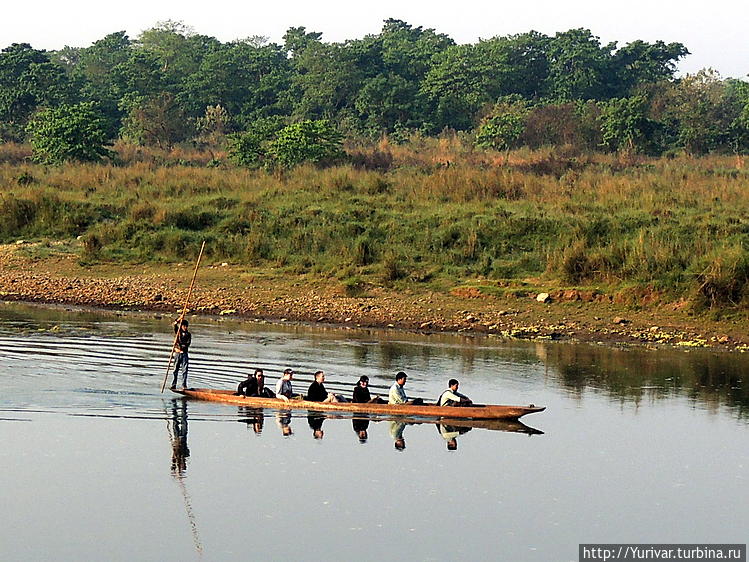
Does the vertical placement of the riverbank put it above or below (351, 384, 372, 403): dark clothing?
above

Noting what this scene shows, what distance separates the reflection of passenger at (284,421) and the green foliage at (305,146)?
28732mm

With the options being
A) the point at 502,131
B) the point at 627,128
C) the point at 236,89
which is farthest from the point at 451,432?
the point at 236,89

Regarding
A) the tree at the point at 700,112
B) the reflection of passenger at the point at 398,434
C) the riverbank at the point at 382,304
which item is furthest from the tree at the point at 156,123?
the reflection of passenger at the point at 398,434

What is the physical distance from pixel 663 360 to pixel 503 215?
1166 centimetres

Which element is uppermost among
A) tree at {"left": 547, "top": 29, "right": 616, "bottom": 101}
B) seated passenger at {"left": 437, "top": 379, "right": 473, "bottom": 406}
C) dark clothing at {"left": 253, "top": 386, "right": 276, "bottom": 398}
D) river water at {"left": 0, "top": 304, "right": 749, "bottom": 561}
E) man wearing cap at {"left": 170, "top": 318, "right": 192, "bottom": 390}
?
tree at {"left": 547, "top": 29, "right": 616, "bottom": 101}

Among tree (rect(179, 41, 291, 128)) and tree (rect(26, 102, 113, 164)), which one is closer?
tree (rect(26, 102, 113, 164))

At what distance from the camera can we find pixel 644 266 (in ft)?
107

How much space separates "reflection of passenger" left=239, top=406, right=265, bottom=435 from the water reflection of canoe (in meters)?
0.11

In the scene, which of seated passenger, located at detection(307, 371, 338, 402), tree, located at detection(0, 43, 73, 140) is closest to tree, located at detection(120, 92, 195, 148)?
tree, located at detection(0, 43, 73, 140)

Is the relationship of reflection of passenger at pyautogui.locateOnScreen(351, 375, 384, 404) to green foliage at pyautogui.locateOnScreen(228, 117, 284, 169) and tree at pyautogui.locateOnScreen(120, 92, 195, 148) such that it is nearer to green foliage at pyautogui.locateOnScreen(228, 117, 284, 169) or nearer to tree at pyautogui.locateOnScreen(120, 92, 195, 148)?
green foliage at pyautogui.locateOnScreen(228, 117, 284, 169)

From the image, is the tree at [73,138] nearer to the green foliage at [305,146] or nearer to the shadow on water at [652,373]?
the green foliage at [305,146]

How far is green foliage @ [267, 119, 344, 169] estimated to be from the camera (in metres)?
50.5

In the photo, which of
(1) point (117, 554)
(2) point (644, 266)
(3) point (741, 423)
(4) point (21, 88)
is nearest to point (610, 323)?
(2) point (644, 266)

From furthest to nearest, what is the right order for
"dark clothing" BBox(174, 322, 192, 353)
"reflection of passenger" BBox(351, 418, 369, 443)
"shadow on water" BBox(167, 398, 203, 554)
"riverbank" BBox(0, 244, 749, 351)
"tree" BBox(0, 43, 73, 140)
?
"tree" BBox(0, 43, 73, 140) < "riverbank" BBox(0, 244, 749, 351) < "dark clothing" BBox(174, 322, 192, 353) < "reflection of passenger" BBox(351, 418, 369, 443) < "shadow on water" BBox(167, 398, 203, 554)
